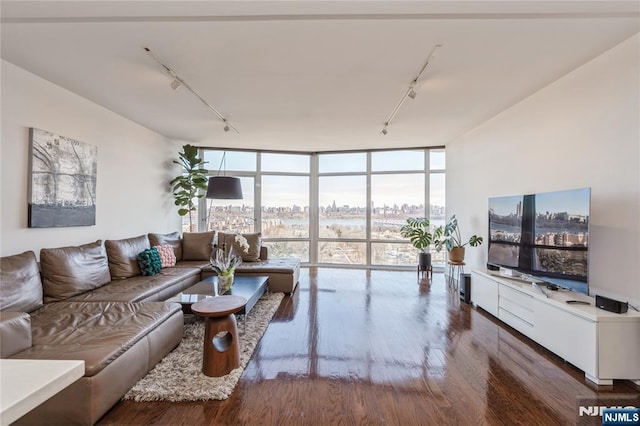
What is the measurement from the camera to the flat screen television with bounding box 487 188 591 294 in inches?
94.3

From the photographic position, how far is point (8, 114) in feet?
8.51

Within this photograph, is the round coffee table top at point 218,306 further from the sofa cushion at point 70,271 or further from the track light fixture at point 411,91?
the track light fixture at point 411,91

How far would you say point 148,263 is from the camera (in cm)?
366

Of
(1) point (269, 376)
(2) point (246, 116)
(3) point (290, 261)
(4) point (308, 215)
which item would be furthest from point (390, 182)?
(1) point (269, 376)

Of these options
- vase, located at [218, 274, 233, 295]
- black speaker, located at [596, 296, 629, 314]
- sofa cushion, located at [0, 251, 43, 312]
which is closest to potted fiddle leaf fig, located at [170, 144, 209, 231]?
vase, located at [218, 274, 233, 295]

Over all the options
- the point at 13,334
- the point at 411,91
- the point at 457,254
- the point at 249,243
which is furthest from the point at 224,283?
the point at 457,254

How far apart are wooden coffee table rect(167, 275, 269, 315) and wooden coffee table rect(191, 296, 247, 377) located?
1.43 ft

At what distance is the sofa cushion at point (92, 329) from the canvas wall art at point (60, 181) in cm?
113

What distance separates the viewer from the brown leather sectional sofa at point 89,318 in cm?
163

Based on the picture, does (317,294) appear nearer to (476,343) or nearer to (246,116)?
(476,343)

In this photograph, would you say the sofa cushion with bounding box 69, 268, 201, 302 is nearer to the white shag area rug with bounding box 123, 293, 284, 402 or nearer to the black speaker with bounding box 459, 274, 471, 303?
the white shag area rug with bounding box 123, 293, 284, 402

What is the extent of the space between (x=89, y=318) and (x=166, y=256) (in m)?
2.08

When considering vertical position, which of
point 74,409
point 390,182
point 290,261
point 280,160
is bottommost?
point 74,409

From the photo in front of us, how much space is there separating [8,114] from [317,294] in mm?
4074
